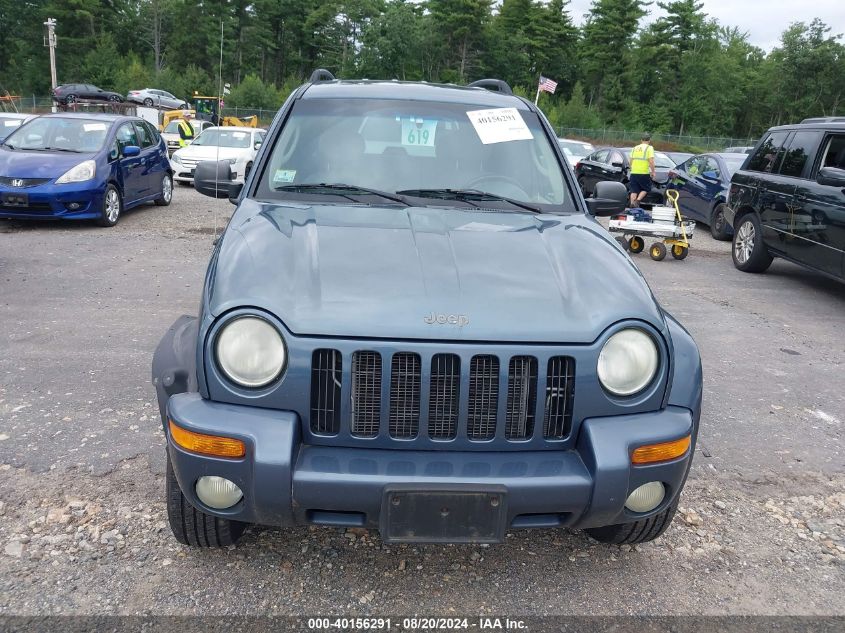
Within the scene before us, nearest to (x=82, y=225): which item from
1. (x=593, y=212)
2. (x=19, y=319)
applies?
(x=19, y=319)

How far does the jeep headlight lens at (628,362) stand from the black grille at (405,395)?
2.08 ft

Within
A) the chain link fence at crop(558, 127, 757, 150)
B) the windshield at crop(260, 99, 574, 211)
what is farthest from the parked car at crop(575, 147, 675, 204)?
the chain link fence at crop(558, 127, 757, 150)

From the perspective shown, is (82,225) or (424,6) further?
(424,6)

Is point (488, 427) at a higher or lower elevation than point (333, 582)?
higher

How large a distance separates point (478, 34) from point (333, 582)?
243 feet

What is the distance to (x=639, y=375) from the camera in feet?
8.31

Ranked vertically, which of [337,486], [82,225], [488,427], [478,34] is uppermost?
[478,34]

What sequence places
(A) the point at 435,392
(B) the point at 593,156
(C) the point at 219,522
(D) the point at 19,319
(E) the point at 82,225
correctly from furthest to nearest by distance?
(B) the point at 593,156 < (E) the point at 82,225 < (D) the point at 19,319 < (C) the point at 219,522 < (A) the point at 435,392

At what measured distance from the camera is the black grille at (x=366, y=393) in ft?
7.91

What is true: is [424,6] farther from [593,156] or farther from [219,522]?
[219,522]

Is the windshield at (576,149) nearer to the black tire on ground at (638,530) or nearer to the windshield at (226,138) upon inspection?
the windshield at (226,138)

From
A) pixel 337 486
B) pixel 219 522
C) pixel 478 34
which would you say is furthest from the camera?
pixel 478 34

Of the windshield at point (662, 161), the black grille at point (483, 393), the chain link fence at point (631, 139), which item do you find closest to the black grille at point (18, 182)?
the black grille at point (483, 393)

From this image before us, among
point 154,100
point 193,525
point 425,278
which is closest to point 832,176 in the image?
point 425,278
